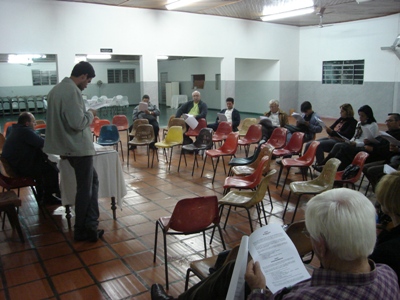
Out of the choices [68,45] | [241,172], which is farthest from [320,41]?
[241,172]

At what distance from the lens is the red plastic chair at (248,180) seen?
3.96 metres

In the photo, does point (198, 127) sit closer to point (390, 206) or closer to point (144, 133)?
point (144, 133)

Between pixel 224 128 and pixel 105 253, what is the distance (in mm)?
4435

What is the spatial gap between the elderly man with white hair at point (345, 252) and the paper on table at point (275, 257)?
6.7 inches

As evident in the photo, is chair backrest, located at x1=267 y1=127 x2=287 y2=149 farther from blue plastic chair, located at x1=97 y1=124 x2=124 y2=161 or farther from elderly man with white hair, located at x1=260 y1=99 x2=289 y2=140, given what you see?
blue plastic chair, located at x1=97 y1=124 x2=124 y2=161

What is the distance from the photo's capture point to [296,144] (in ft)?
19.2

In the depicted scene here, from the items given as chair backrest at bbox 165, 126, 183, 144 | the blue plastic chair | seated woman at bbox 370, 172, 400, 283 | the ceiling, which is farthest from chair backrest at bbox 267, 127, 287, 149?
the ceiling

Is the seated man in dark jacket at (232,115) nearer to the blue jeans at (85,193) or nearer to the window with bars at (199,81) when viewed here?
the blue jeans at (85,193)

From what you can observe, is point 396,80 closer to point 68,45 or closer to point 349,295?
point 68,45

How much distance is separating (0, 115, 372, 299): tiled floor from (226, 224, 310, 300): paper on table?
1.44 metres

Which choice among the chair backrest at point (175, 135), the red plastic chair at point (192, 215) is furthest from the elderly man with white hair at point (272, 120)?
the red plastic chair at point (192, 215)

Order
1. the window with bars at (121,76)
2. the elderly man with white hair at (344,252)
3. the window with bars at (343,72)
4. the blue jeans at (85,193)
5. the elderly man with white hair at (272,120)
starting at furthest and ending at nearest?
1. the window with bars at (121,76)
2. the window with bars at (343,72)
3. the elderly man with white hair at (272,120)
4. the blue jeans at (85,193)
5. the elderly man with white hair at (344,252)

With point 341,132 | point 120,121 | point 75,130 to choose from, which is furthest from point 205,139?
point 75,130

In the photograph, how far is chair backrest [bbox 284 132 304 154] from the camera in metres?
5.79
